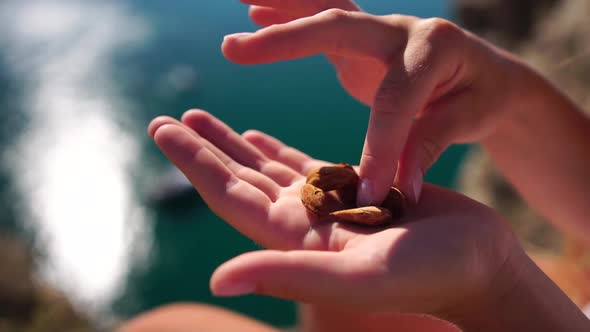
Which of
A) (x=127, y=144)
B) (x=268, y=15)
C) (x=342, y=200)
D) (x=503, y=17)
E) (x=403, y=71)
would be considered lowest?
(x=503, y=17)

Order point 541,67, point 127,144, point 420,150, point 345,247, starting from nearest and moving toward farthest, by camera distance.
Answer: point 345,247, point 420,150, point 541,67, point 127,144

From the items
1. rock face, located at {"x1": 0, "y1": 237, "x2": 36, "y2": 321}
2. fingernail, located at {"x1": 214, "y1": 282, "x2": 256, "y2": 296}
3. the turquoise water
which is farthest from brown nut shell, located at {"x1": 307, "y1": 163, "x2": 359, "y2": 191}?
rock face, located at {"x1": 0, "y1": 237, "x2": 36, "y2": 321}

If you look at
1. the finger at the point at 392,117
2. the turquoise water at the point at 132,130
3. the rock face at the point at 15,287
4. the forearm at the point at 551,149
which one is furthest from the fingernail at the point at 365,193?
the rock face at the point at 15,287

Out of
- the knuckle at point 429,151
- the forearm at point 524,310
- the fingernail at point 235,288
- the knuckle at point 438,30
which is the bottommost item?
the forearm at point 524,310

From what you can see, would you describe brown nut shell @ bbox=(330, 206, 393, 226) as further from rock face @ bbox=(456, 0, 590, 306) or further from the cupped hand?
rock face @ bbox=(456, 0, 590, 306)

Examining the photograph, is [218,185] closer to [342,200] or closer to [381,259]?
[342,200]

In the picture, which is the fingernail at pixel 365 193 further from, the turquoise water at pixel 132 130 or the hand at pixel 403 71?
the turquoise water at pixel 132 130

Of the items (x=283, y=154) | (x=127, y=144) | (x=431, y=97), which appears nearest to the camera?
(x=431, y=97)

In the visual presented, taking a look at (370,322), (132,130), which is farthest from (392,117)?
(132,130)
